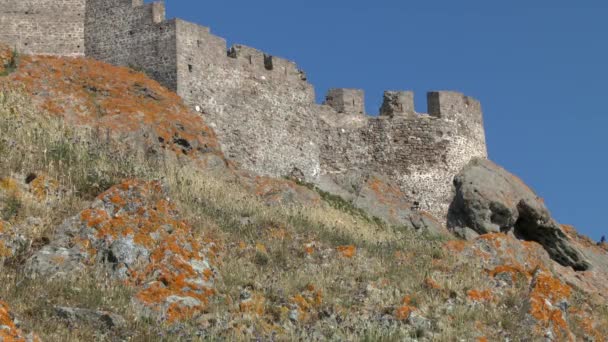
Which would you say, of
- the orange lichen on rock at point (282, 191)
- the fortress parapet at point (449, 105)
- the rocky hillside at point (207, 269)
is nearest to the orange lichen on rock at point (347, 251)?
the rocky hillside at point (207, 269)

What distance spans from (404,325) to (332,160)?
1891cm

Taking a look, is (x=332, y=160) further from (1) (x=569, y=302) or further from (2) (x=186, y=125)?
(1) (x=569, y=302)

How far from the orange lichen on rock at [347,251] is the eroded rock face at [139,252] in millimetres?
2544

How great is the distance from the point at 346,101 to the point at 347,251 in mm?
17460

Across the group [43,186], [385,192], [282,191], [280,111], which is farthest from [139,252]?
[385,192]

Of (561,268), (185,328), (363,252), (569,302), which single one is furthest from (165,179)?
(561,268)

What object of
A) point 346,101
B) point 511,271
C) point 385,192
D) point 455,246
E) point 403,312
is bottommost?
point 403,312

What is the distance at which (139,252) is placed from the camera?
12.8 m

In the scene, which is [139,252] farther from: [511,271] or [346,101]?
[346,101]

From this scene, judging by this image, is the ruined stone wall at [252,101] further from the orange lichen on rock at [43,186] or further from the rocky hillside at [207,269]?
the orange lichen on rock at [43,186]

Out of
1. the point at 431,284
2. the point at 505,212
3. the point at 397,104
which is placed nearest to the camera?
the point at 431,284

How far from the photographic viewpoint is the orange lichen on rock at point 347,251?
15.4 m

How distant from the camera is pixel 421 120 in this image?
33.3m

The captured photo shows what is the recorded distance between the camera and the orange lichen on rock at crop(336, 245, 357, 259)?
1544cm
